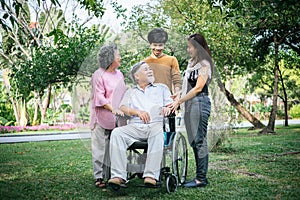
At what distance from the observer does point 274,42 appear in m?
9.35

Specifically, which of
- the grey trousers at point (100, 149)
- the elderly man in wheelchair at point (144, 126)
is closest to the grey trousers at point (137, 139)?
the elderly man in wheelchair at point (144, 126)

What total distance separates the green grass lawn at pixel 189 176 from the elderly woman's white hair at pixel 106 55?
0.58 metres

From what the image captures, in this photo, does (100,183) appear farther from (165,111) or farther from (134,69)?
(134,69)

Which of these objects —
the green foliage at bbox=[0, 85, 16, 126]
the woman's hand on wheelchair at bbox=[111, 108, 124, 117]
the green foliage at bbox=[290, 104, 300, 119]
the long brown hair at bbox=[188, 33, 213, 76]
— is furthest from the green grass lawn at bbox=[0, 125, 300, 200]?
the green foliage at bbox=[290, 104, 300, 119]

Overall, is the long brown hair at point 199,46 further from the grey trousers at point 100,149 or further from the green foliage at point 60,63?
the green foliage at point 60,63

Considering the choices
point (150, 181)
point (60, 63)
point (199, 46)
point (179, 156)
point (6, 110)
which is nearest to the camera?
point (150, 181)

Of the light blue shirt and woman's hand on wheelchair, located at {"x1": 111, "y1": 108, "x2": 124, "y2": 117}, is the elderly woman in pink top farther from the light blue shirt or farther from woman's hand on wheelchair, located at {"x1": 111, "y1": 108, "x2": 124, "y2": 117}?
the light blue shirt

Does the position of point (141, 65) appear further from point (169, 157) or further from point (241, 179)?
point (241, 179)

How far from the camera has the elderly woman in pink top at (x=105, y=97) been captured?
10.6 feet

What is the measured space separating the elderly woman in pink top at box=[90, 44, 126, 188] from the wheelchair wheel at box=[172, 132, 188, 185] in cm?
46

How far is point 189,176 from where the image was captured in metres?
4.05

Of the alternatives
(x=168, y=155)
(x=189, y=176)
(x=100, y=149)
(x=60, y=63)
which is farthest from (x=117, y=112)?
(x=60, y=63)

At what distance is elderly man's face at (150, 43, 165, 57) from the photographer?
3.14m

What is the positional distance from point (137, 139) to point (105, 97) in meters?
0.38
